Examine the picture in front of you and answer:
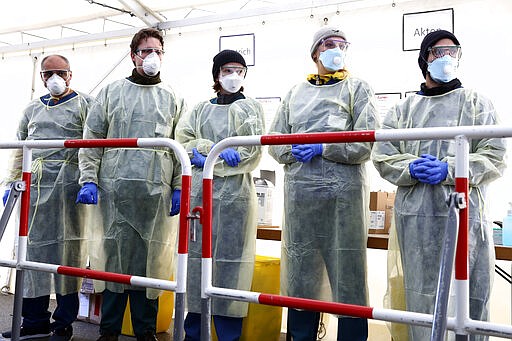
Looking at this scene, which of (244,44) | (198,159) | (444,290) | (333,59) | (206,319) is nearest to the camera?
(444,290)

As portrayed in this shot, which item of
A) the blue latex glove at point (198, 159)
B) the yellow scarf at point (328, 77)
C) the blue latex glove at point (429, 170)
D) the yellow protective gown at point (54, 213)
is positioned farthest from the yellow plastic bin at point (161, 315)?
the blue latex glove at point (429, 170)

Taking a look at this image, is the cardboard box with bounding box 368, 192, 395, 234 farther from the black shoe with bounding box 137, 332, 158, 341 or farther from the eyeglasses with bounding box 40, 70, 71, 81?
the eyeglasses with bounding box 40, 70, 71, 81

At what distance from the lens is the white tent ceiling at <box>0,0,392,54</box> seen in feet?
13.6

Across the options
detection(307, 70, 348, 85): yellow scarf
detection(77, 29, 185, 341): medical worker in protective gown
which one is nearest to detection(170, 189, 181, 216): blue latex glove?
detection(77, 29, 185, 341): medical worker in protective gown

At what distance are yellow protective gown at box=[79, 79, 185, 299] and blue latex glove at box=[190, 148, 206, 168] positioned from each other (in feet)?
0.53

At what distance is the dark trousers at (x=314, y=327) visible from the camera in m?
2.44

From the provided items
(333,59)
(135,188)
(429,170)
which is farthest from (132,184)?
(429,170)

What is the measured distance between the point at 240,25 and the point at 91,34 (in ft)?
4.76

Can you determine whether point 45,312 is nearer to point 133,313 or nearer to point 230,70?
point 133,313

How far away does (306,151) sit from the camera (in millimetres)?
2465

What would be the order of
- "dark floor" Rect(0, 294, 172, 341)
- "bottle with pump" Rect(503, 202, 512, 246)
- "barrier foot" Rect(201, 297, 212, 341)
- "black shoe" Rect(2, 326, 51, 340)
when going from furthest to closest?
"dark floor" Rect(0, 294, 172, 341)
"black shoe" Rect(2, 326, 51, 340)
"bottle with pump" Rect(503, 202, 512, 246)
"barrier foot" Rect(201, 297, 212, 341)

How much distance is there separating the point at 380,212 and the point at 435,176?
2.60 feet

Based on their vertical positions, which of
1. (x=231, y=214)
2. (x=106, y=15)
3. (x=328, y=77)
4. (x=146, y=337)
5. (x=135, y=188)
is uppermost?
(x=106, y=15)

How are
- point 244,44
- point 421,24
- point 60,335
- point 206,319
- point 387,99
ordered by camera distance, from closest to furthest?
point 206,319, point 60,335, point 421,24, point 387,99, point 244,44
